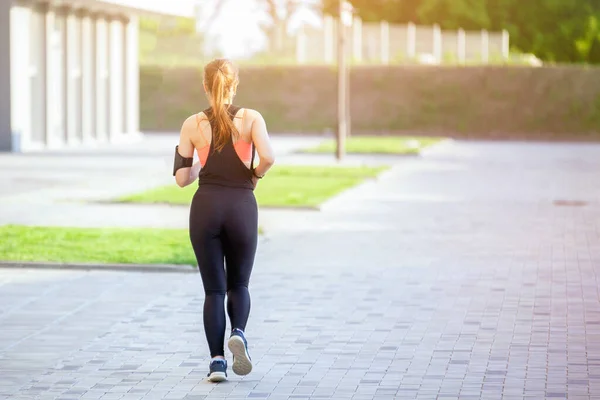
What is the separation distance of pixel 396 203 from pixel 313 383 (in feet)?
41.2

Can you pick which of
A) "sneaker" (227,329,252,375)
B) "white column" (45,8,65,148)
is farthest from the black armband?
"white column" (45,8,65,148)

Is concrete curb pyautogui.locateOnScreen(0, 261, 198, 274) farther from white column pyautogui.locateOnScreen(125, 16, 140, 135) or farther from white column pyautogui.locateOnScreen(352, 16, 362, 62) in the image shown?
white column pyautogui.locateOnScreen(352, 16, 362, 62)

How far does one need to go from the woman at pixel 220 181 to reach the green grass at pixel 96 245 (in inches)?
193

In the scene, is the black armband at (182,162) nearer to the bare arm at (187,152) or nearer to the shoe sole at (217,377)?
the bare arm at (187,152)

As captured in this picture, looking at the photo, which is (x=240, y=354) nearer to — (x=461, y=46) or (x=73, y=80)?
(x=73, y=80)

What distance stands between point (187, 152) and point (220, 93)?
356 mm

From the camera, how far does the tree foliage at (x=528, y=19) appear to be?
70.7 meters

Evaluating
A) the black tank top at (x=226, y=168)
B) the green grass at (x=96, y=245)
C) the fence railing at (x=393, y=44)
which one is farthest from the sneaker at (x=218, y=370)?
the fence railing at (x=393, y=44)

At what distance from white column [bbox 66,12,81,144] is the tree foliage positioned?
1447 inches

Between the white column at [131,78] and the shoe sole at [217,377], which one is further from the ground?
the white column at [131,78]

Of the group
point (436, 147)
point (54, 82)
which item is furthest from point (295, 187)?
point (436, 147)

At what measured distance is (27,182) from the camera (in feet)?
74.8

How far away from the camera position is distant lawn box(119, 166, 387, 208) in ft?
63.7

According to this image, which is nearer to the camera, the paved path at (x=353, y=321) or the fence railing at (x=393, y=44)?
the paved path at (x=353, y=321)
